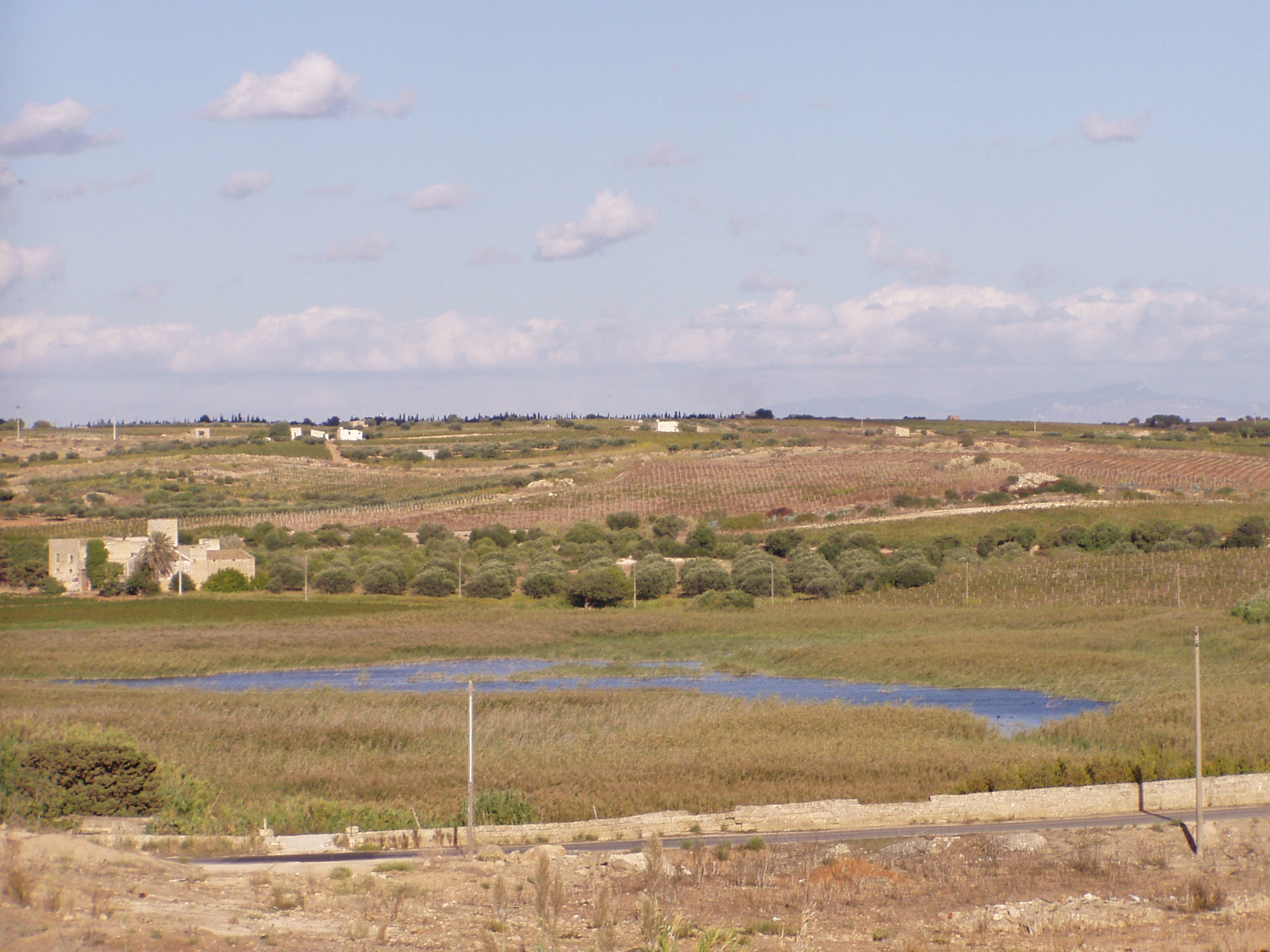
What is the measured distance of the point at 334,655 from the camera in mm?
53562

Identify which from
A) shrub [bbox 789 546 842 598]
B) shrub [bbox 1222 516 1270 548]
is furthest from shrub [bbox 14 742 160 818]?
shrub [bbox 1222 516 1270 548]

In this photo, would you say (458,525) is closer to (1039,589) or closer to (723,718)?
(1039,589)

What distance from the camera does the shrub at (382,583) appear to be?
7762cm

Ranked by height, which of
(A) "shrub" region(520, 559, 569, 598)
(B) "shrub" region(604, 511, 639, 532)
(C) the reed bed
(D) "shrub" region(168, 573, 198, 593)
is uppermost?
(B) "shrub" region(604, 511, 639, 532)

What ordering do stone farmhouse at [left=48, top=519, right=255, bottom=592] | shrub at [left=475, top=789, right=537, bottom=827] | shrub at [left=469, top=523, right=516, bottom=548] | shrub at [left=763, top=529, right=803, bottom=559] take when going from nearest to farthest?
shrub at [left=475, top=789, right=537, bottom=827]
stone farmhouse at [left=48, top=519, right=255, bottom=592]
shrub at [left=763, top=529, right=803, bottom=559]
shrub at [left=469, top=523, right=516, bottom=548]

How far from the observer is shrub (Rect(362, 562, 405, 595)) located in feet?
255

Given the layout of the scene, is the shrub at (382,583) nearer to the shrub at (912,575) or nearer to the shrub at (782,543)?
the shrub at (782,543)

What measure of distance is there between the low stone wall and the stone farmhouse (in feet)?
208

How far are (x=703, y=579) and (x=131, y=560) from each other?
3648cm

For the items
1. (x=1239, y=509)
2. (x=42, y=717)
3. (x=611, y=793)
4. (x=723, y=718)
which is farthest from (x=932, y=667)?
(x=1239, y=509)

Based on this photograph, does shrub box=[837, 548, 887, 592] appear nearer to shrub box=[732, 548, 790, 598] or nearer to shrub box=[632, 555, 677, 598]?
shrub box=[732, 548, 790, 598]

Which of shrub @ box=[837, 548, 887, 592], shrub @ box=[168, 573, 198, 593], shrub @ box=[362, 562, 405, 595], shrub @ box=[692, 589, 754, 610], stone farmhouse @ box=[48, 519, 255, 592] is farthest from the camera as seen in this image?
stone farmhouse @ box=[48, 519, 255, 592]

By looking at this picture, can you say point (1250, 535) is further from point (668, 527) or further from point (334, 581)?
point (334, 581)

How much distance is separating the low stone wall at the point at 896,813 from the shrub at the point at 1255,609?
34566 millimetres
